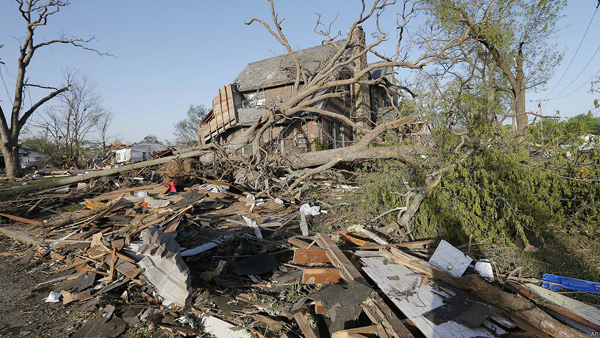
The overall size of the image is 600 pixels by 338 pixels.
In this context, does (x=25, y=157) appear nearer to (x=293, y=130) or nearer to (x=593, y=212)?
(x=293, y=130)

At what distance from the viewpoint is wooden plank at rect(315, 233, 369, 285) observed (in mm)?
3492

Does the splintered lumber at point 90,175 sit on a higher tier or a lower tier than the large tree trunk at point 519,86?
lower

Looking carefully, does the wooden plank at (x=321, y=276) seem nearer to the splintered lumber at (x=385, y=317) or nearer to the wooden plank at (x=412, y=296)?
the wooden plank at (x=412, y=296)

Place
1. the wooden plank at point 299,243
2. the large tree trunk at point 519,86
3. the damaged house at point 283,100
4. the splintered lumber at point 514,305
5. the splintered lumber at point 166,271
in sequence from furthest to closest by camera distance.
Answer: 1. the damaged house at point 283,100
2. the large tree trunk at point 519,86
3. the wooden plank at point 299,243
4. the splintered lumber at point 166,271
5. the splintered lumber at point 514,305

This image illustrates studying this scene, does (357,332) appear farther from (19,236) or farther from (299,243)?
(19,236)

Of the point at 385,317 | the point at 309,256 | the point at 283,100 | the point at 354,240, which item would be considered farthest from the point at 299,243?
the point at 283,100

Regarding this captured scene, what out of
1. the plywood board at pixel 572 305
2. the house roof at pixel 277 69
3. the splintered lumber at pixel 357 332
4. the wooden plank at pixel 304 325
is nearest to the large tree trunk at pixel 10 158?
the house roof at pixel 277 69

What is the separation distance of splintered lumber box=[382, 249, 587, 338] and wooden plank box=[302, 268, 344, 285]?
0.97m

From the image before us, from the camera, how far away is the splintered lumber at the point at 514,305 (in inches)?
101

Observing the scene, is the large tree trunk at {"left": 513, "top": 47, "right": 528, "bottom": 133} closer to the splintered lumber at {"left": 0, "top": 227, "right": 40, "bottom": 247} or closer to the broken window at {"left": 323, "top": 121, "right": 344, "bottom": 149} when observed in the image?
the broken window at {"left": 323, "top": 121, "right": 344, "bottom": 149}

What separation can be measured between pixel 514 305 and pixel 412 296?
89 centimetres

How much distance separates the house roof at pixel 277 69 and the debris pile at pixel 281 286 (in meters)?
14.1

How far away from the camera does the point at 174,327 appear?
3.29 metres

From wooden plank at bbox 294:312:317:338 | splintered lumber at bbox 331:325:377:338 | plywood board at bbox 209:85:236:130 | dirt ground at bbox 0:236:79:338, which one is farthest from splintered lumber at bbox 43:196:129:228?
plywood board at bbox 209:85:236:130
